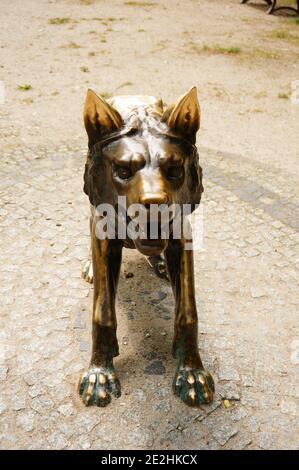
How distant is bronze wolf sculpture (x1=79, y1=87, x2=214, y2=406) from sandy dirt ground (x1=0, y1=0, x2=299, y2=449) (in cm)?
17

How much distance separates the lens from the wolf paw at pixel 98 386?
309 centimetres

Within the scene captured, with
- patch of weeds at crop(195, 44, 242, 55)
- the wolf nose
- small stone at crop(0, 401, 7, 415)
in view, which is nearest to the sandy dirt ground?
small stone at crop(0, 401, 7, 415)

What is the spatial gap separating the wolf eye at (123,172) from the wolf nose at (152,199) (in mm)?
211

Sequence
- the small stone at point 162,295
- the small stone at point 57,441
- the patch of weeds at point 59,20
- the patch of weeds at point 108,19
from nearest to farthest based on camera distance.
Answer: the small stone at point 57,441
the small stone at point 162,295
the patch of weeds at point 59,20
the patch of weeds at point 108,19

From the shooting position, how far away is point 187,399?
310cm

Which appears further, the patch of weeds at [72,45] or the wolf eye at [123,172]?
the patch of weeds at [72,45]

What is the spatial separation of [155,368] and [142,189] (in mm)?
1426

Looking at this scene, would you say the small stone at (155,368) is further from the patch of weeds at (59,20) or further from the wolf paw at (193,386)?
the patch of weeds at (59,20)

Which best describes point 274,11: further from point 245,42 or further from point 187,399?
point 187,399

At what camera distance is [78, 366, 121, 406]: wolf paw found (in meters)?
3.09

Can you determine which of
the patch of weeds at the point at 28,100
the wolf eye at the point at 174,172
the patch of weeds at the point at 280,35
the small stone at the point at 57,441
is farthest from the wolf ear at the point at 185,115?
the patch of weeds at the point at 280,35

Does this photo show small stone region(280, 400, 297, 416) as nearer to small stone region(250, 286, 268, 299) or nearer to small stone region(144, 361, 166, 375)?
small stone region(144, 361, 166, 375)
